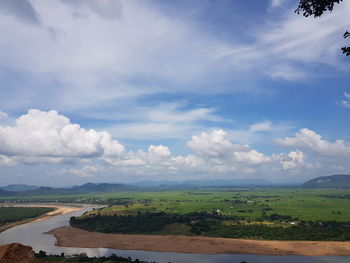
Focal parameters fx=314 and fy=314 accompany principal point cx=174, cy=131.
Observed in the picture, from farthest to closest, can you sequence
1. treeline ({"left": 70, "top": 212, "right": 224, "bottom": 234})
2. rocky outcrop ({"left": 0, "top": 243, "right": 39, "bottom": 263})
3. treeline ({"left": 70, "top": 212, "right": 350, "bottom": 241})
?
treeline ({"left": 70, "top": 212, "right": 224, "bottom": 234})
treeline ({"left": 70, "top": 212, "right": 350, "bottom": 241})
rocky outcrop ({"left": 0, "top": 243, "right": 39, "bottom": 263})

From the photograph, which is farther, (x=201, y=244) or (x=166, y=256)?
(x=201, y=244)

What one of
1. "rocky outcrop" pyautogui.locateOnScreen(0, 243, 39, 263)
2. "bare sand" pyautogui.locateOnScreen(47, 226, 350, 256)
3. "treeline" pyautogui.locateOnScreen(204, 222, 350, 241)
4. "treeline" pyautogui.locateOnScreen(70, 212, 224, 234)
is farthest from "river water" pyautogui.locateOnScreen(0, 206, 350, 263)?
"rocky outcrop" pyautogui.locateOnScreen(0, 243, 39, 263)

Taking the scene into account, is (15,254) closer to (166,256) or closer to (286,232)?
(166,256)

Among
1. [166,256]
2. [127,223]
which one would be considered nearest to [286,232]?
[166,256]

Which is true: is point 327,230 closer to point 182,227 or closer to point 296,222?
point 296,222

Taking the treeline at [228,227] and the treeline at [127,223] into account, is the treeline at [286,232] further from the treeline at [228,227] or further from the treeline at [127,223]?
the treeline at [127,223]

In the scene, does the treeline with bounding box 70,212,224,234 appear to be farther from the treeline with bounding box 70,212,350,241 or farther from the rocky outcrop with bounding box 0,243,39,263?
the rocky outcrop with bounding box 0,243,39,263

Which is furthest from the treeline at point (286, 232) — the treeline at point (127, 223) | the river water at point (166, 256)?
the river water at point (166, 256)
